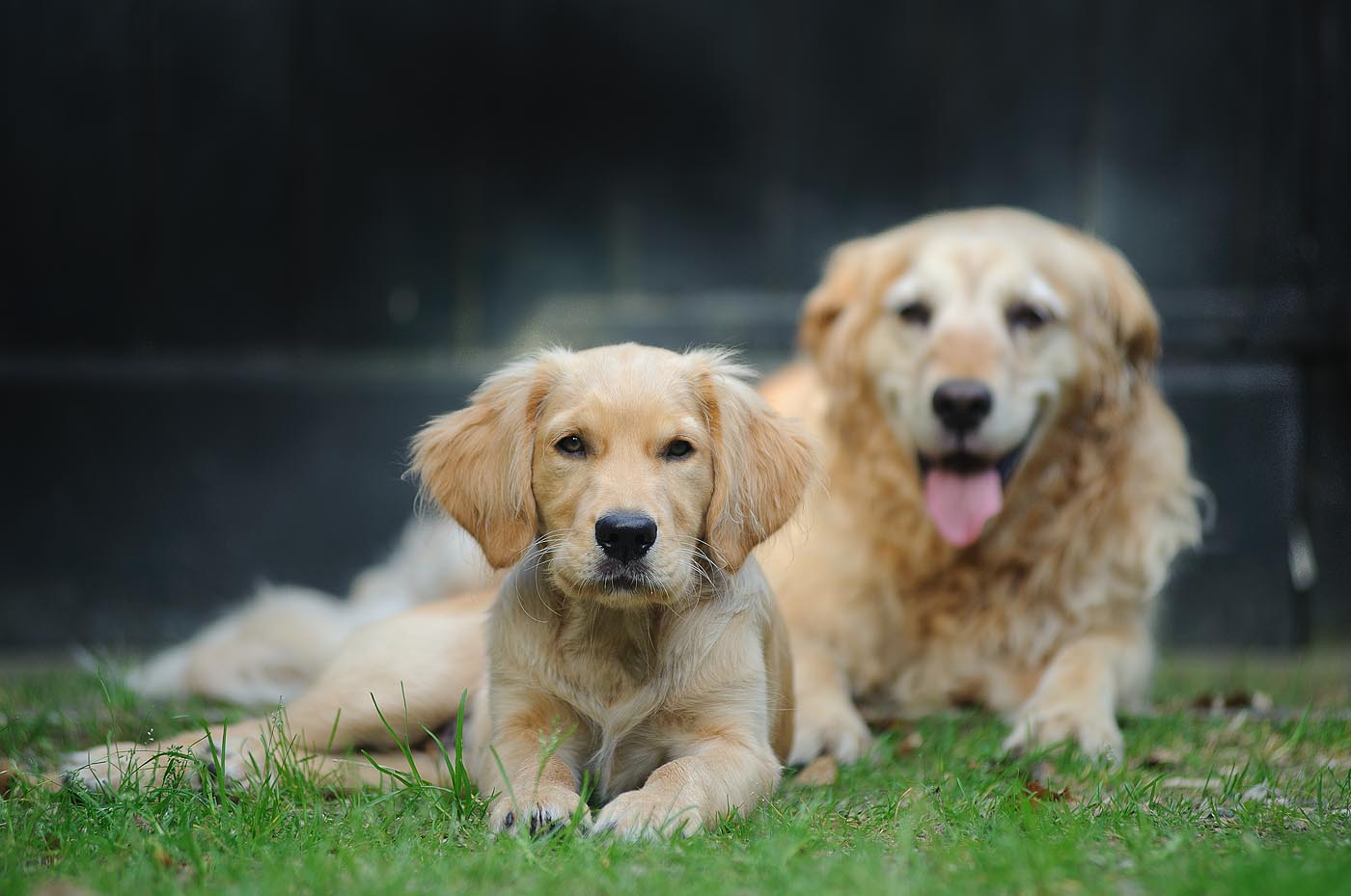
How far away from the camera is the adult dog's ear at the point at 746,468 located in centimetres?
246

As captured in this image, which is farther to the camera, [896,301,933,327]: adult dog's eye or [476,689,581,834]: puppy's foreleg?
[896,301,933,327]: adult dog's eye

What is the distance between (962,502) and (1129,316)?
74cm

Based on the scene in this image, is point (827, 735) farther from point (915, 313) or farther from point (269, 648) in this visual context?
point (269, 648)

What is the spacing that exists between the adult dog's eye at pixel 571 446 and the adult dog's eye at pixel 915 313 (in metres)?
1.45

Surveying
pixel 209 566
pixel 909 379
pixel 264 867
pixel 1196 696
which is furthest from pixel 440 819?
pixel 209 566

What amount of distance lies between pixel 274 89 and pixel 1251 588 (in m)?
4.27

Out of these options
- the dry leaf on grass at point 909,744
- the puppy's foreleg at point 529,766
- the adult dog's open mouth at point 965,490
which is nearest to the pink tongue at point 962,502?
the adult dog's open mouth at point 965,490

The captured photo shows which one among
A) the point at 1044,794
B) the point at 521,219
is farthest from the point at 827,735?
the point at 521,219

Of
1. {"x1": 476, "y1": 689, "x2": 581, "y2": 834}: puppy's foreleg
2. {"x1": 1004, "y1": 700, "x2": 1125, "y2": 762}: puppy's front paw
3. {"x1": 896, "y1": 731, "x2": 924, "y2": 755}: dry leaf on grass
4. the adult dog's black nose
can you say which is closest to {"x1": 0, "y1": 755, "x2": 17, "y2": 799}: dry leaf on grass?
{"x1": 476, "y1": 689, "x2": 581, "y2": 834}: puppy's foreleg

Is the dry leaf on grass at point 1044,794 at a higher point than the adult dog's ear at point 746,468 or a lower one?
lower

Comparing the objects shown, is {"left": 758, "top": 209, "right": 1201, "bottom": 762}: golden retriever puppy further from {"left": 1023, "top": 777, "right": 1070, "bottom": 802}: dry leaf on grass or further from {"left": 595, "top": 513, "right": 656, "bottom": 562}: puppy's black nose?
{"left": 595, "top": 513, "right": 656, "bottom": 562}: puppy's black nose

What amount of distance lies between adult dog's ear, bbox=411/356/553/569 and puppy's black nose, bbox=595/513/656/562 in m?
0.27

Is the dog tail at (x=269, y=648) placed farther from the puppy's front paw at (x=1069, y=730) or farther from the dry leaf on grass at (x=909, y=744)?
the puppy's front paw at (x=1069, y=730)

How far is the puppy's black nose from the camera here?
2.21 meters
